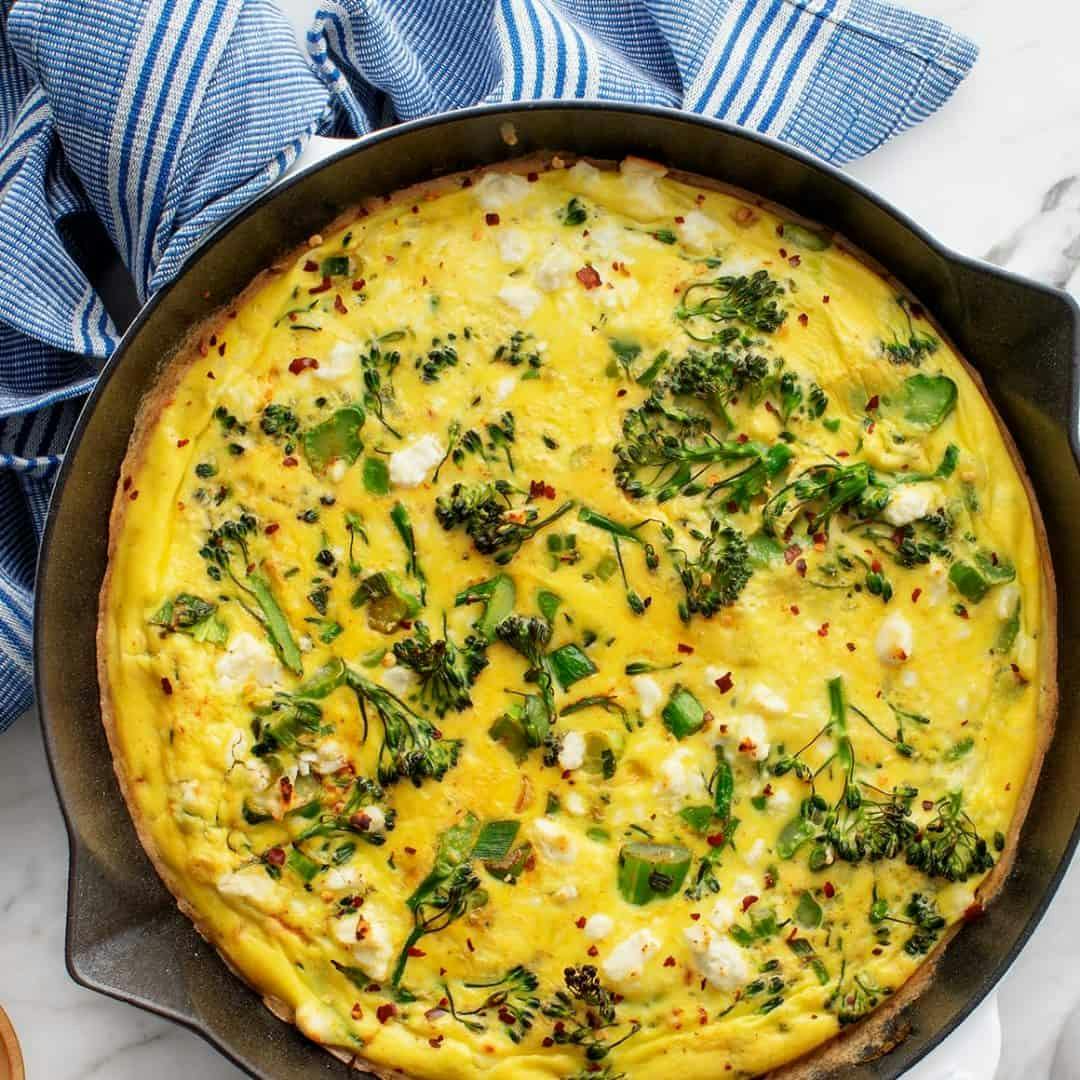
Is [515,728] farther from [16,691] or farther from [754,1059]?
[16,691]

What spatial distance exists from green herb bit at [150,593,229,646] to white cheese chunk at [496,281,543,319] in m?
1.02

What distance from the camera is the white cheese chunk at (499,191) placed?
297 cm

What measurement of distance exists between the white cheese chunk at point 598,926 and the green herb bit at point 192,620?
109cm

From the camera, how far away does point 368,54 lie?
10.4 feet

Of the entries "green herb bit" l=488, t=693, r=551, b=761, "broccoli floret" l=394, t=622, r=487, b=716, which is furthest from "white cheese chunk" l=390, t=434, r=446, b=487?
"green herb bit" l=488, t=693, r=551, b=761

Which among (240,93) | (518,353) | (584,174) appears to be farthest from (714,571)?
(240,93)

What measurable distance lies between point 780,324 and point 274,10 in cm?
150

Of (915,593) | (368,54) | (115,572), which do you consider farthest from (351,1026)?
(368,54)

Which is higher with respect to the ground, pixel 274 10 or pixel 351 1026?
pixel 274 10

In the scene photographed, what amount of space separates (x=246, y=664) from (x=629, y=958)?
1137 mm

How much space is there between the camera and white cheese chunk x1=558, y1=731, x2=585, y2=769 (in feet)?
9.25

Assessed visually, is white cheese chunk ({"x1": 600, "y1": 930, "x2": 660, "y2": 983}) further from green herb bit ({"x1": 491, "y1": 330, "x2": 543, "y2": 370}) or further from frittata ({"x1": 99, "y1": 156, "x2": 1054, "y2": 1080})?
green herb bit ({"x1": 491, "y1": 330, "x2": 543, "y2": 370})

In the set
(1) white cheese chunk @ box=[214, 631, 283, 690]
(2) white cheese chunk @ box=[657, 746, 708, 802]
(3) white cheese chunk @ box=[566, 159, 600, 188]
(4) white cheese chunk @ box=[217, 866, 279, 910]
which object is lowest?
(4) white cheese chunk @ box=[217, 866, 279, 910]

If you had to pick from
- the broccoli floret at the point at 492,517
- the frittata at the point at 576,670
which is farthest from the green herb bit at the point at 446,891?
the broccoli floret at the point at 492,517
